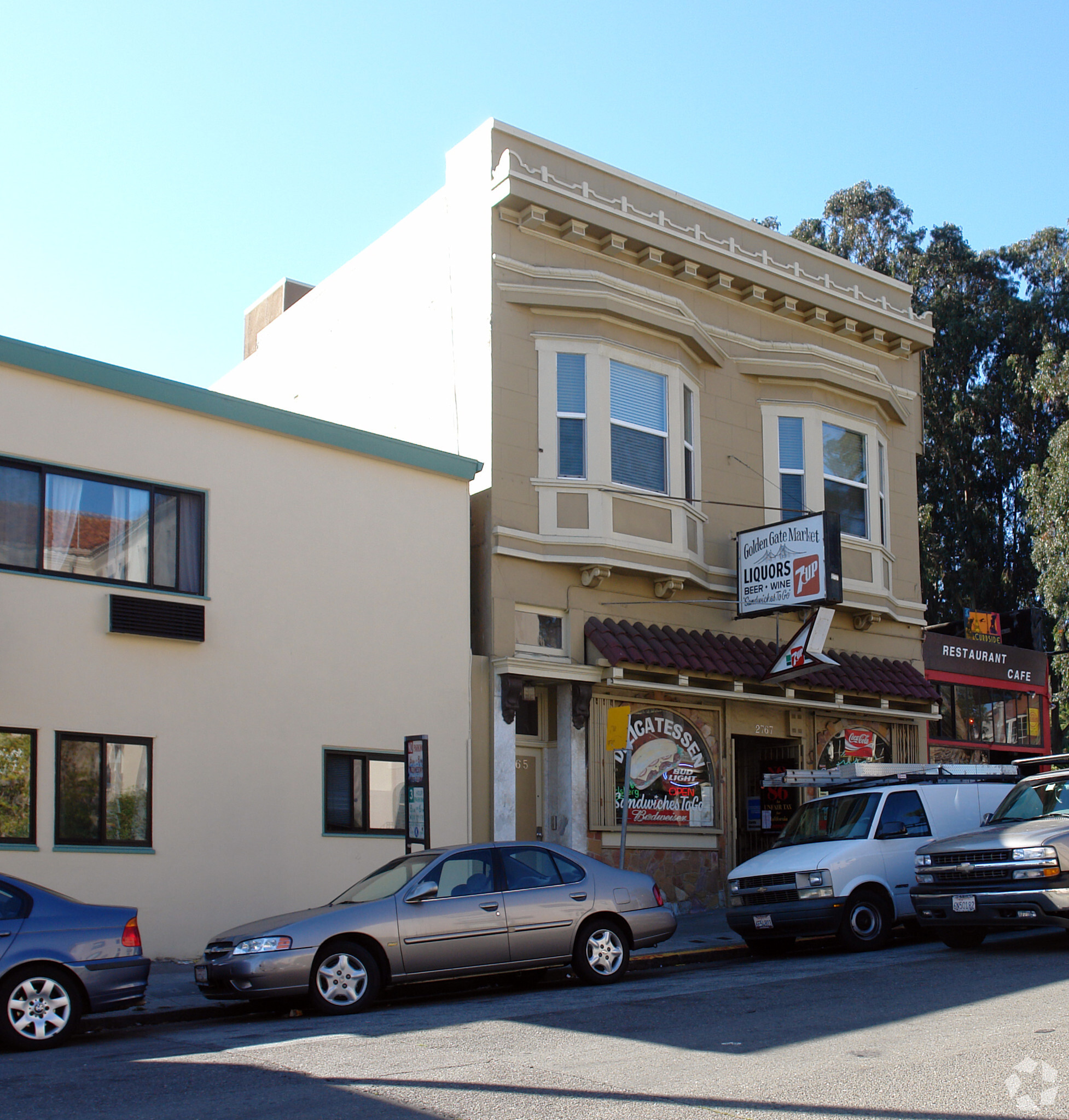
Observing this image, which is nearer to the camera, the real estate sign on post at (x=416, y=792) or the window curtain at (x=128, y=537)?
the real estate sign on post at (x=416, y=792)

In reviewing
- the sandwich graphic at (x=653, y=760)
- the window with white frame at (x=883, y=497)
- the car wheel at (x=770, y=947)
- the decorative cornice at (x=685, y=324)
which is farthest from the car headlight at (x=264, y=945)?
the window with white frame at (x=883, y=497)

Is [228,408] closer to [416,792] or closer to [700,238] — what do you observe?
[416,792]

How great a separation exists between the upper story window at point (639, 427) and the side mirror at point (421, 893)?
8207mm

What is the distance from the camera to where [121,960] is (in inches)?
381

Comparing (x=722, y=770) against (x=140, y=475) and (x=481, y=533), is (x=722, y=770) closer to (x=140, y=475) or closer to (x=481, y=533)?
(x=481, y=533)

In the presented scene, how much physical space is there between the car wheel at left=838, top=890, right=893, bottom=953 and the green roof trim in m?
7.06

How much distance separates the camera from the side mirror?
10852 mm

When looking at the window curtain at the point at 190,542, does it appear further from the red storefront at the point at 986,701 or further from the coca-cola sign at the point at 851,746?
the red storefront at the point at 986,701

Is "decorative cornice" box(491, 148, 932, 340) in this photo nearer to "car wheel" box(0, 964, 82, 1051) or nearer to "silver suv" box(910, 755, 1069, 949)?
"silver suv" box(910, 755, 1069, 949)

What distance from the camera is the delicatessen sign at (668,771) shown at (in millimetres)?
17781

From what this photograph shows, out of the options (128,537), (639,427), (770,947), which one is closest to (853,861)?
(770,947)

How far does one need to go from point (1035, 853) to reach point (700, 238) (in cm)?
1117

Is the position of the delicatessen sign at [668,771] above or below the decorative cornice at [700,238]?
below

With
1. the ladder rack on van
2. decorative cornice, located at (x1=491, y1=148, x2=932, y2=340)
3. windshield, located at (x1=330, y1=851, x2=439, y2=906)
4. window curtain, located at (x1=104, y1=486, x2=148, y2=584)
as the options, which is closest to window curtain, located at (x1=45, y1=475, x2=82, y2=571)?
window curtain, located at (x1=104, y1=486, x2=148, y2=584)
